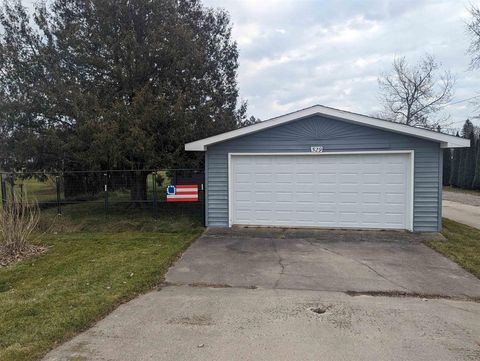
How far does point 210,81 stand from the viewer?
1397cm

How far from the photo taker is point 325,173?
9.91 meters

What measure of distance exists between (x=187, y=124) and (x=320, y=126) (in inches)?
156

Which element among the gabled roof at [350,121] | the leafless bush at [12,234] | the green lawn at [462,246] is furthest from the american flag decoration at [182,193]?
the green lawn at [462,246]

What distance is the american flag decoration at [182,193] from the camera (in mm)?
Answer: 10664

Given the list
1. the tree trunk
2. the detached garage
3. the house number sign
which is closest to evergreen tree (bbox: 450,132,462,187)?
the detached garage

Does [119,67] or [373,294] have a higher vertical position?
[119,67]

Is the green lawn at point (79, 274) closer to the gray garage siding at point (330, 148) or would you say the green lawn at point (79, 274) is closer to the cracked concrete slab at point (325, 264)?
the cracked concrete slab at point (325, 264)

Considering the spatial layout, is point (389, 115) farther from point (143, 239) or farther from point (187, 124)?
point (143, 239)

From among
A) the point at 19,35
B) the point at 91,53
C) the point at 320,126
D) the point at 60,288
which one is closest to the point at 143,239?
the point at 60,288

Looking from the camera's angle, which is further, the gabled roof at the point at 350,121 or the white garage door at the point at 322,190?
the white garage door at the point at 322,190

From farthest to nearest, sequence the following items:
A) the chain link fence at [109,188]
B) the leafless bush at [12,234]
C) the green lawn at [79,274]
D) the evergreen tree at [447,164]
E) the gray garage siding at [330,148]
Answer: the evergreen tree at [447,164]
the chain link fence at [109,188]
the gray garage siding at [330,148]
the leafless bush at [12,234]
the green lawn at [79,274]

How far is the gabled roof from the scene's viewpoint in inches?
354

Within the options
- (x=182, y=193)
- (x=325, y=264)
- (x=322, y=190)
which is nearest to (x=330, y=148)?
(x=322, y=190)

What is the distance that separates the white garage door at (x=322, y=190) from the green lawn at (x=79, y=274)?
1829mm
